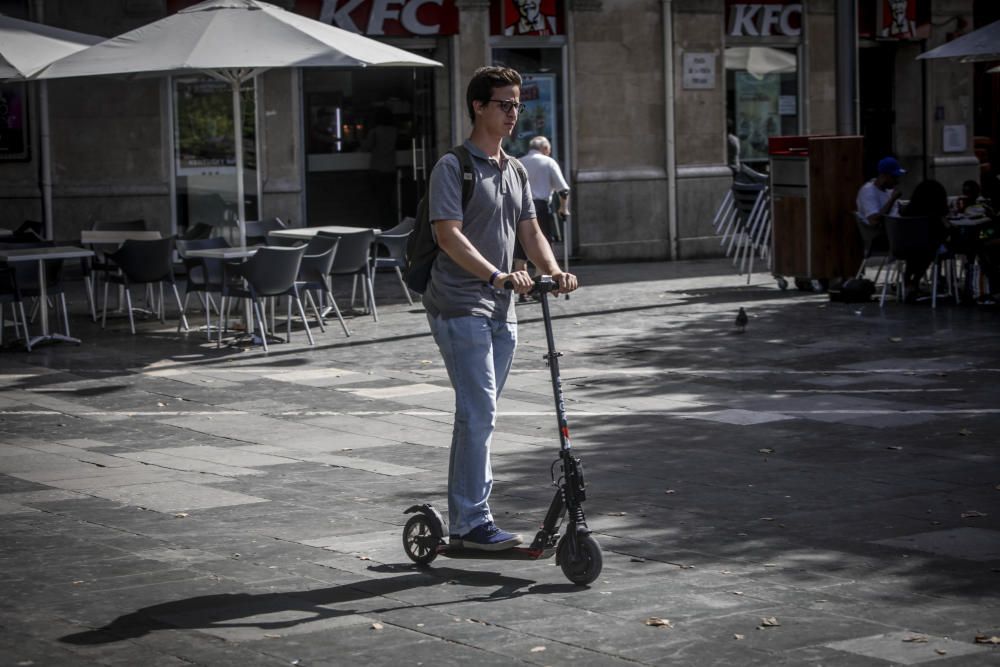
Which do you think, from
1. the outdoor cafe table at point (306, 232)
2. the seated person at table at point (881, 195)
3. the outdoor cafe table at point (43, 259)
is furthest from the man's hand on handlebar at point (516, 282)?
the seated person at table at point (881, 195)

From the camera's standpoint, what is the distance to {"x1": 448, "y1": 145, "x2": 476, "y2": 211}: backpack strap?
634 centimetres

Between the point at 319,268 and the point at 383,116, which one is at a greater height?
the point at 383,116

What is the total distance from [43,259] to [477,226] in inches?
339

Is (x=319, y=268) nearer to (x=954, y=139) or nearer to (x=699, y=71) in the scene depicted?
(x=699, y=71)

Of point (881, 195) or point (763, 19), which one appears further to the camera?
Result: point (763, 19)

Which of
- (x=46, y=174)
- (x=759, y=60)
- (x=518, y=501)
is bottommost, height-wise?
(x=518, y=501)

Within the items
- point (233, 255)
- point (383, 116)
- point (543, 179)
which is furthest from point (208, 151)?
point (233, 255)

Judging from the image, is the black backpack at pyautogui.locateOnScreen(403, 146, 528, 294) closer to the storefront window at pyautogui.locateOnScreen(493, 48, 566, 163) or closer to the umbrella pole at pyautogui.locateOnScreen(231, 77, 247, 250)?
the umbrella pole at pyautogui.locateOnScreen(231, 77, 247, 250)

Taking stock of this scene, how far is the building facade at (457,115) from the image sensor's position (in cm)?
2002

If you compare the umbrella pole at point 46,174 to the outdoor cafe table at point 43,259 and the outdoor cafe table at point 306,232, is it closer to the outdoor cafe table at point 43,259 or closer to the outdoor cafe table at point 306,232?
the outdoor cafe table at point 306,232

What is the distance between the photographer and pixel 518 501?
25.8 ft

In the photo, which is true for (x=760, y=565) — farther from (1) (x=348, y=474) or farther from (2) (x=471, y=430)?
(1) (x=348, y=474)

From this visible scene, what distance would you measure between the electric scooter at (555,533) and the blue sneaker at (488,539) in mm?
20

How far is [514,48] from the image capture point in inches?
850
